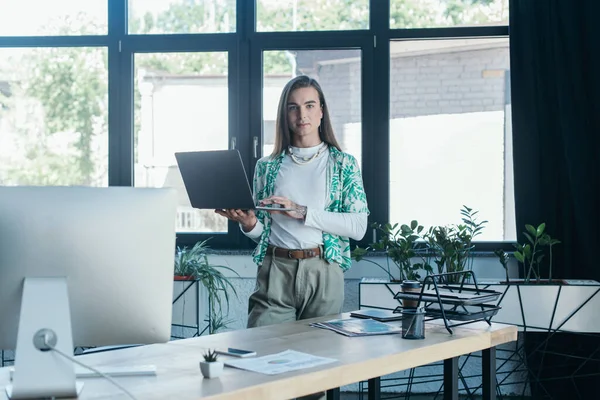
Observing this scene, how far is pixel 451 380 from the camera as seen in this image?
7.39 feet

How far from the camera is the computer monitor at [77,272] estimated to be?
5.20 ft

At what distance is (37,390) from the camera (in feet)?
5.16

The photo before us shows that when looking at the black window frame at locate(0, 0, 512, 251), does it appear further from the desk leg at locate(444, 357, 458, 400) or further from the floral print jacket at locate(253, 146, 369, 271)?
the desk leg at locate(444, 357, 458, 400)

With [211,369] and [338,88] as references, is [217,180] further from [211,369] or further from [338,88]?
[338,88]

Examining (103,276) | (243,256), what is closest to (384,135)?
(243,256)

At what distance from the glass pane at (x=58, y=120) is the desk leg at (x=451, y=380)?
2.85m

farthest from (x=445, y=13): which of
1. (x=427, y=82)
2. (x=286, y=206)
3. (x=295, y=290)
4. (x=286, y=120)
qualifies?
(x=295, y=290)

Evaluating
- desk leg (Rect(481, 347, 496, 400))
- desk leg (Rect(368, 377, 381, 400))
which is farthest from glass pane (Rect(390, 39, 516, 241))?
desk leg (Rect(481, 347, 496, 400))

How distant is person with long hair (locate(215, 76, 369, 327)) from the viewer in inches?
114

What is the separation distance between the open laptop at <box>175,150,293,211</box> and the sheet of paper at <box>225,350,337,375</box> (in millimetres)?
742

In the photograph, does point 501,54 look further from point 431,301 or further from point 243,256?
point 431,301

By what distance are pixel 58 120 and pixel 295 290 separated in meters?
2.30

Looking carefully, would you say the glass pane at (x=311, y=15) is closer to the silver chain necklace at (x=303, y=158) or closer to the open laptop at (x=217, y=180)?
the silver chain necklace at (x=303, y=158)

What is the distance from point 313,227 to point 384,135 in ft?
5.33
